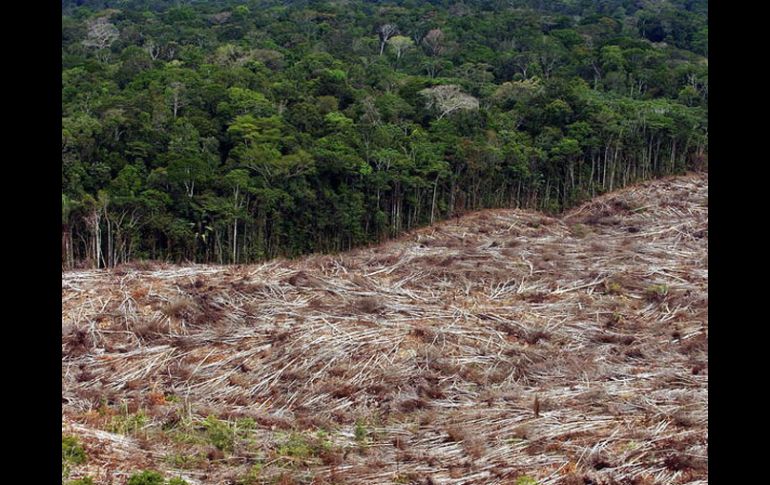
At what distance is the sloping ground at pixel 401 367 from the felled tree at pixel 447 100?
218 inches

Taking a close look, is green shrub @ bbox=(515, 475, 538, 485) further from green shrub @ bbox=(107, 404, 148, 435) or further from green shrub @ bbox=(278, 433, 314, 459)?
green shrub @ bbox=(107, 404, 148, 435)

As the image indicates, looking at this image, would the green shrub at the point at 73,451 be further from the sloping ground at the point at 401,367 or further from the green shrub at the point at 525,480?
the green shrub at the point at 525,480

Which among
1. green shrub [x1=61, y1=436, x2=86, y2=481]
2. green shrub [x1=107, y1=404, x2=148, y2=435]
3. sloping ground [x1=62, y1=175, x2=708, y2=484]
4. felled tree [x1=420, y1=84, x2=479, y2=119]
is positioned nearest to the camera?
green shrub [x1=61, y1=436, x2=86, y2=481]

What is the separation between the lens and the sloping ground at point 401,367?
14.8 ft

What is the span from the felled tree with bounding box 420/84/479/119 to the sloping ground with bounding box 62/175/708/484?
5.55 metres

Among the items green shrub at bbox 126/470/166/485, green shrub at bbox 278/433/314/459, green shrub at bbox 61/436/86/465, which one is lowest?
green shrub at bbox 278/433/314/459

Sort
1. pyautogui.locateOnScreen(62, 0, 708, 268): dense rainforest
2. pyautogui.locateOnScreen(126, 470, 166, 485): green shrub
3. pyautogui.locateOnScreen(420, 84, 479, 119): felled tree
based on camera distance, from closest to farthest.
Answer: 1. pyautogui.locateOnScreen(126, 470, 166, 485): green shrub
2. pyautogui.locateOnScreen(62, 0, 708, 268): dense rainforest
3. pyautogui.locateOnScreen(420, 84, 479, 119): felled tree

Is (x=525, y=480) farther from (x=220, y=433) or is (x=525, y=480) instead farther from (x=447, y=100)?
(x=447, y=100)

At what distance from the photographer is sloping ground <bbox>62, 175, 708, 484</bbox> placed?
14.8 feet

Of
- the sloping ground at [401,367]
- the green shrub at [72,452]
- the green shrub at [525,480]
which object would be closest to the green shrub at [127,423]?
the sloping ground at [401,367]

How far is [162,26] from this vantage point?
25500 mm

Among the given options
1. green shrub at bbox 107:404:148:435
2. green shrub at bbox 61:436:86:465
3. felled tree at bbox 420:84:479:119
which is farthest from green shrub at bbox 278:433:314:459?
felled tree at bbox 420:84:479:119
